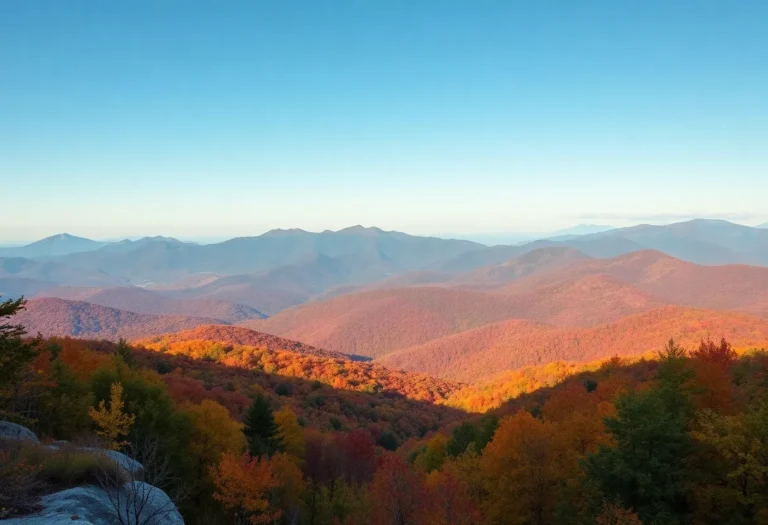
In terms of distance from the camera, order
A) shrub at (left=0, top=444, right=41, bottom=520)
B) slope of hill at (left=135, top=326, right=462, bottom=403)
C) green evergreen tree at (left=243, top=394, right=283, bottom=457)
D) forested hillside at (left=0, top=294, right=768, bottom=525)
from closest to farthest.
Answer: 1. shrub at (left=0, top=444, right=41, bottom=520)
2. forested hillside at (left=0, top=294, right=768, bottom=525)
3. green evergreen tree at (left=243, top=394, right=283, bottom=457)
4. slope of hill at (left=135, top=326, right=462, bottom=403)

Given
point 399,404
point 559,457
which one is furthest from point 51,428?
point 399,404

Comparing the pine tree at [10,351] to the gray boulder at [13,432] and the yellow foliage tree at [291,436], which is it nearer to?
the gray boulder at [13,432]

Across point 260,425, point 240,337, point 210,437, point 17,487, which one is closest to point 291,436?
point 260,425

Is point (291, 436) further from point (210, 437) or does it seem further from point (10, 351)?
point (10, 351)

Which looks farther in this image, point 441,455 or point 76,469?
point 441,455

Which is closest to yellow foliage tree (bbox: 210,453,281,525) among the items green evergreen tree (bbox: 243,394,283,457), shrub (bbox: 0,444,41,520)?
green evergreen tree (bbox: 243,394,283,457)

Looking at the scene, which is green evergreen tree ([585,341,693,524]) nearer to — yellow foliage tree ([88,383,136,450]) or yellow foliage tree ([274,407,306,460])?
yellow foliage tree ([88,383,136,450])
